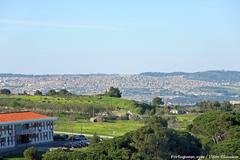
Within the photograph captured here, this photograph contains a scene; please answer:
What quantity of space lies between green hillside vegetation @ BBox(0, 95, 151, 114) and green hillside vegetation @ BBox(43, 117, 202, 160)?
50.1m

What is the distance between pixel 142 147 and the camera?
4944 centimetres

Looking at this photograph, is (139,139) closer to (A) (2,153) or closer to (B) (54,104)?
(A) (2,153)

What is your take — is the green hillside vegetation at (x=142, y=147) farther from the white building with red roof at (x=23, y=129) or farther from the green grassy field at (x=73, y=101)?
the green grassy field at (x=73, y=101)

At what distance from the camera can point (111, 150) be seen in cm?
4744

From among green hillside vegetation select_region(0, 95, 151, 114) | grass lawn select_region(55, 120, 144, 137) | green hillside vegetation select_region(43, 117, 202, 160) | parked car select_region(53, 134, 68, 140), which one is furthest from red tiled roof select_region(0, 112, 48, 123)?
green hillside vegetation select_region(0, 95, 151, 114)

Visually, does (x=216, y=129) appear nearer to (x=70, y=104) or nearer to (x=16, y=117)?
(x=16, y=117)

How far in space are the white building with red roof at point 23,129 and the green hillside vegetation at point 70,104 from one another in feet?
88.9

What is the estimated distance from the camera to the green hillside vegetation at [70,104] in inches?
4046

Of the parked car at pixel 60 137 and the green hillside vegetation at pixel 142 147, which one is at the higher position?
the green hillside vegetation at pixel 142 147

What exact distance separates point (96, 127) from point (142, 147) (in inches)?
1485

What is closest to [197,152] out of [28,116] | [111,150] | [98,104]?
[111,150]

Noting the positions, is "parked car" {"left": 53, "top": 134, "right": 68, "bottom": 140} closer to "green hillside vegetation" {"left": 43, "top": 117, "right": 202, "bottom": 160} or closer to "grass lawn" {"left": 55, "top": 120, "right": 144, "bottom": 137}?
"grass lawn" {"left": 55, "top": 120, "right": 144, "bottom": 137}

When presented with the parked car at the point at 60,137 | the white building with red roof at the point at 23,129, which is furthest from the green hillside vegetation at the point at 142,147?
the parked car at the point at 60,137

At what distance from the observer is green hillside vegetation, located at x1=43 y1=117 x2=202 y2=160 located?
4522 cm
